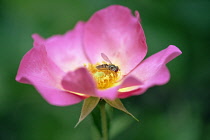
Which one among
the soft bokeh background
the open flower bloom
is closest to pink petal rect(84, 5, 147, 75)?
the open flower bloom

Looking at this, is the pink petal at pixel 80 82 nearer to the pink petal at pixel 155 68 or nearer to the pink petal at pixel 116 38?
the pink petal at pixel 155 68

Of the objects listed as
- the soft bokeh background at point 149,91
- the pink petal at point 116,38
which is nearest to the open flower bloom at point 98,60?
the pink petal at point 116,38

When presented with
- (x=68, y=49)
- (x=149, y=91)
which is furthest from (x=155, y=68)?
(x=149, y=91)

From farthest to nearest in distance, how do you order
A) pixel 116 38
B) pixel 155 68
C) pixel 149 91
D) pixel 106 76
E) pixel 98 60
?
pixel 149 91 < pixel 98 60 < pixel 116 38 < pixel 106 76 < pixel 155 68

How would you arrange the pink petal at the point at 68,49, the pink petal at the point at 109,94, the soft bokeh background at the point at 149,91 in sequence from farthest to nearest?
the soft bokeh background at the point at 149,91, the pink petal at the point at 68,49, the pink petal at the point at 109,94

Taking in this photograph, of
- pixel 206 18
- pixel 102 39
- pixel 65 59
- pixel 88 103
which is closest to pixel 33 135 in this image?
pixel 65 59

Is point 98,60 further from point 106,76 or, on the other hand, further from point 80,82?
point 80,82
